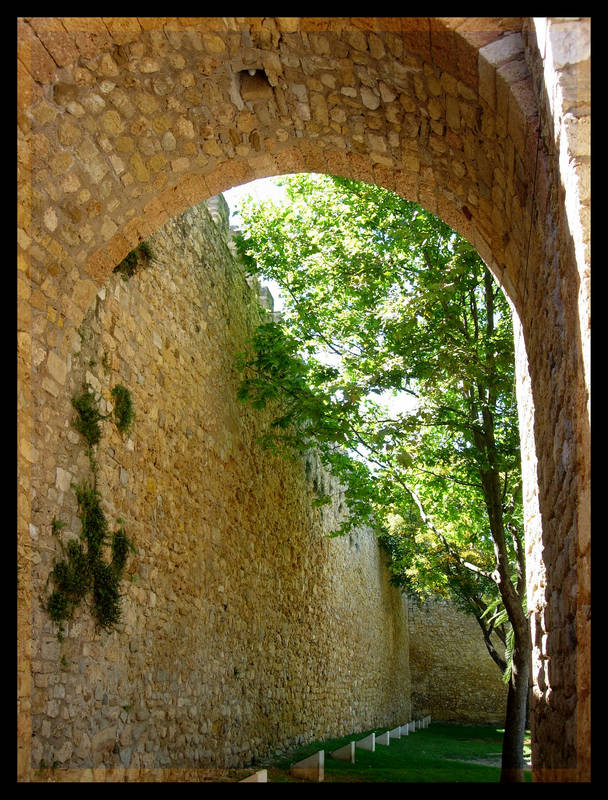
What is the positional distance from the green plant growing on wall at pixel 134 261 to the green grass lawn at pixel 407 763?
5.12 metres

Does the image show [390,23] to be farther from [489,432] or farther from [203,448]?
[489,432]

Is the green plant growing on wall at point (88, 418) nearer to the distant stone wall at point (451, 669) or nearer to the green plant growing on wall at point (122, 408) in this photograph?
the green plant growing on wall at point (122, 408)

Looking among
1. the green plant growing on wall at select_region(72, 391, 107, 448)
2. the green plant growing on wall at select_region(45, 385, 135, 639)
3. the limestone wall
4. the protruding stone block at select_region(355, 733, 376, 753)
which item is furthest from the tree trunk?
the green plant growing on wall at select_region(72, 391, 107, 448)

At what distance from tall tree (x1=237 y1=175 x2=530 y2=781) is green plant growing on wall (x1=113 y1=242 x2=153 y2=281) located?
298 centimetres

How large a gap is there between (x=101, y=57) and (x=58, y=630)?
11.0ft

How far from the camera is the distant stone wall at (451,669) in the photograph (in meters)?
28.8

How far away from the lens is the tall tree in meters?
9.19

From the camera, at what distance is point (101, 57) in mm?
4398

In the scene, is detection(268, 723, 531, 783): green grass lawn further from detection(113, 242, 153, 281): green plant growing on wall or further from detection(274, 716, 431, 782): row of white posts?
detection(113, 242, 153, 281): green plant growing on wall

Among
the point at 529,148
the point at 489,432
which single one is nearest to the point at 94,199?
the point at 529,148

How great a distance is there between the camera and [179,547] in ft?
24.1

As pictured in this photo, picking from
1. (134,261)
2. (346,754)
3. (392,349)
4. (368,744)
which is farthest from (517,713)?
(134,261)
